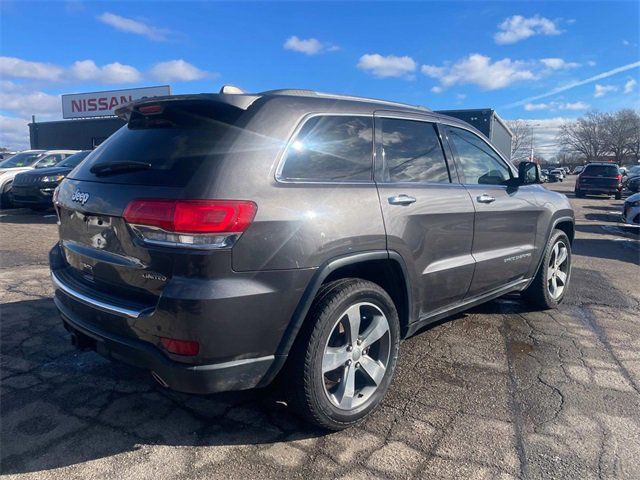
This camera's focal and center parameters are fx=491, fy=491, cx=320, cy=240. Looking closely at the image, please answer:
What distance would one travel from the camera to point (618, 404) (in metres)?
3.13

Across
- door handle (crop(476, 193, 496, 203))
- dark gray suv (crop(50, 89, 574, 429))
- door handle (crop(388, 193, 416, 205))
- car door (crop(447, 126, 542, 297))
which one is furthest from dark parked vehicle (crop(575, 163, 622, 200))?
door handle (crop(388, 193, 416, 205))

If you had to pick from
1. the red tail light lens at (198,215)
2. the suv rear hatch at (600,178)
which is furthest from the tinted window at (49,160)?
the suv rear hatch at (600,178)

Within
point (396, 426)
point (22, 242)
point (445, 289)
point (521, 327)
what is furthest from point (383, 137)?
point (22, 242)

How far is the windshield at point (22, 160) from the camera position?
545 inches

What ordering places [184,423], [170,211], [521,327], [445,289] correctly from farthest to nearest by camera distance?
[521,327] < [445,289] < [184,423] < [170,211]

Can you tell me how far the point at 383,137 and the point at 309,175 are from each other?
30.4 inches

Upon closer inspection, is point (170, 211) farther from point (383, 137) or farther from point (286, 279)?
point (383, 137)

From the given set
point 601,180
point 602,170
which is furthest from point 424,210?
point 602,170

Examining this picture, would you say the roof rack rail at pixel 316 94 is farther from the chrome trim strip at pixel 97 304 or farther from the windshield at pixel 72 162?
the windshield at pixel 72 162

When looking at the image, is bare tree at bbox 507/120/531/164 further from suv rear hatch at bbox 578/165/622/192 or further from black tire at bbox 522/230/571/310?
black tire at bbox 522/230/571/310

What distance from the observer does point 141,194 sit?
2371 millimetres

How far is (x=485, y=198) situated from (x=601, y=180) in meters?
24.3

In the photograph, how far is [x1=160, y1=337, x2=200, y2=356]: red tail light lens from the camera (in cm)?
223

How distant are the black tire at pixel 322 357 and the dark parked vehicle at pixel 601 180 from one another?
1009 inches
